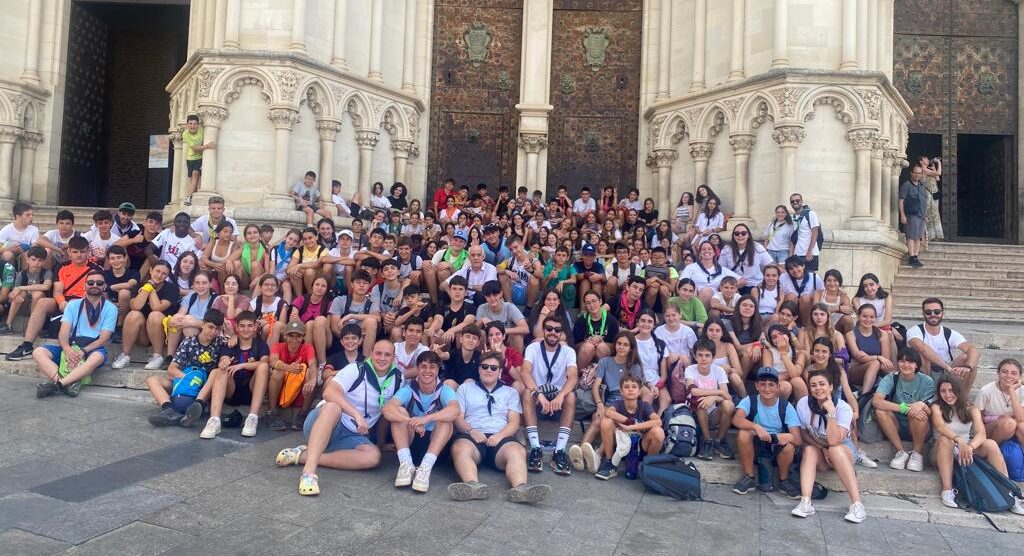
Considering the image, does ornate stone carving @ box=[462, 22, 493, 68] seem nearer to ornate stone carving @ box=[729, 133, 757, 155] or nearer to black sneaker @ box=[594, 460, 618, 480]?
ornate stone carving @ box=[729, 133, 757, 155]

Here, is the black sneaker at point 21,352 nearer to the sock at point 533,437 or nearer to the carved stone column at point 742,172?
the sock at point 533,437

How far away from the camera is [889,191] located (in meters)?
13.0

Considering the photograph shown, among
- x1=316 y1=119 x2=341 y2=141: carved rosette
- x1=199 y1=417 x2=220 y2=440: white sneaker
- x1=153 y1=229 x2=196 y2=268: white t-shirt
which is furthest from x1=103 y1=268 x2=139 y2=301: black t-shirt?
x1=316 y1=119 x2=341 y2=141: carved rosette

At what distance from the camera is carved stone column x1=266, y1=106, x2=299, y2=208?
1200 cm

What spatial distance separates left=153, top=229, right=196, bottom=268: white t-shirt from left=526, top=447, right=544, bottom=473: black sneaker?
5.41 metres

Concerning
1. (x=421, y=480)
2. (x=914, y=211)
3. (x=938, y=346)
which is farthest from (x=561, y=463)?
(x=914, y=211)

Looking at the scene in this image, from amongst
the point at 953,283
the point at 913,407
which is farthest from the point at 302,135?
the point at 953,283

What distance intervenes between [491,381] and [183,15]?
16208 millimetres

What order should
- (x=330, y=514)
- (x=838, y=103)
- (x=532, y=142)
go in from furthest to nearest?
(x=532, y=142) → (x=838, y=103) → (x=330, y=514)

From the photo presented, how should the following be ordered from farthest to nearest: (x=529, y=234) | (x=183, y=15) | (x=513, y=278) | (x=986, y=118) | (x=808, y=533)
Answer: (x=183, y=15) → (x=986, y=118) → (x=529, y=234) → (x=513, y=278) → (x=808, y=533)

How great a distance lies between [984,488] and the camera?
5980 mm

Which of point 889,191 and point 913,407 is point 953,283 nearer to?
point 889,191

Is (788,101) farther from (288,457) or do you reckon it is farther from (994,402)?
(288,457)

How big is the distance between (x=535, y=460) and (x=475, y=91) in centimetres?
1014
